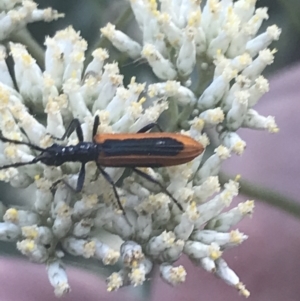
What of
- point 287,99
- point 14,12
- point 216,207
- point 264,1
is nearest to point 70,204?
point 216,207

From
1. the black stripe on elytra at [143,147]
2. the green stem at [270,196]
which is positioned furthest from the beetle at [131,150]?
the green stem at [270,196]

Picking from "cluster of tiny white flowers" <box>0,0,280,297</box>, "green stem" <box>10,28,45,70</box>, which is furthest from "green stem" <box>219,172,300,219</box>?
"green stem" <box>10,28,45,70</box>

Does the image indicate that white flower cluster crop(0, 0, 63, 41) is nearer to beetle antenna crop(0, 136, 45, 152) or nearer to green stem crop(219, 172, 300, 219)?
beetle antenna crop(0, 136, 45, 152)

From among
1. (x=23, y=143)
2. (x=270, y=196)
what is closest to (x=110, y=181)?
(x=23, y=143)

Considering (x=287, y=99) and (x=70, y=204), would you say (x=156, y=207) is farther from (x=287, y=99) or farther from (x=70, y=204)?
(x=287, y=99)

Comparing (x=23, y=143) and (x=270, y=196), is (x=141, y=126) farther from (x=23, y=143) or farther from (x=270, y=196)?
(x=270, y=196)
